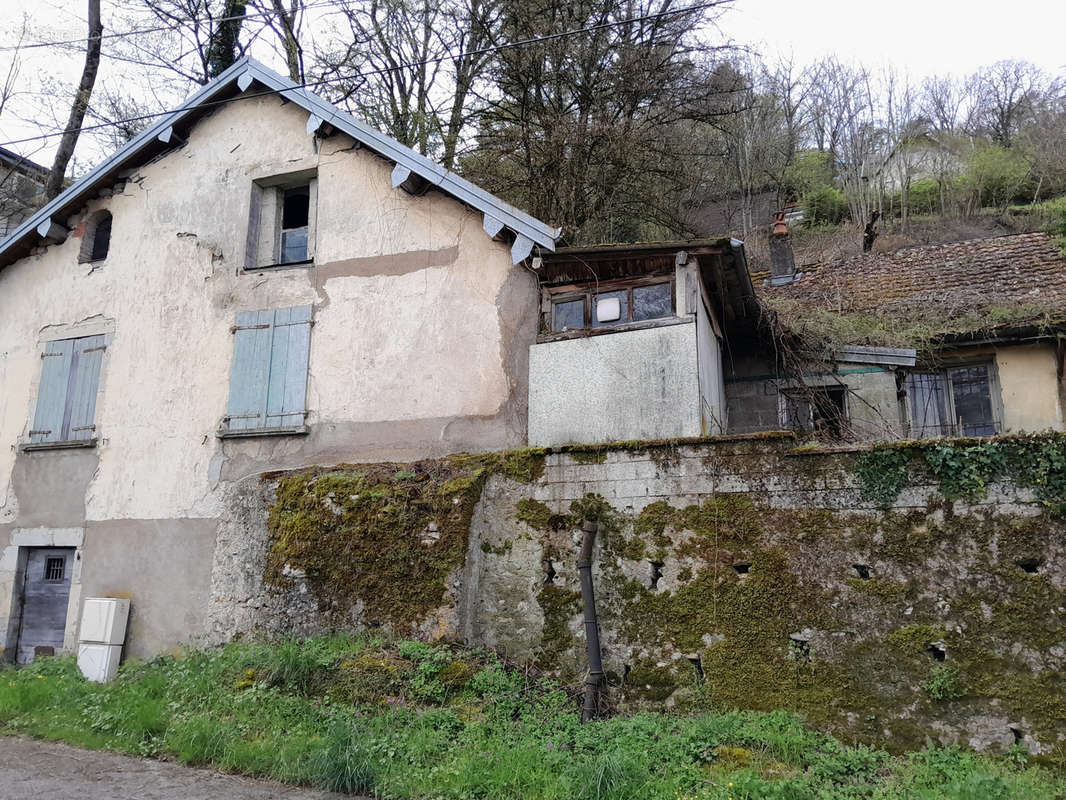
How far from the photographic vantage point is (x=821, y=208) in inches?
1028

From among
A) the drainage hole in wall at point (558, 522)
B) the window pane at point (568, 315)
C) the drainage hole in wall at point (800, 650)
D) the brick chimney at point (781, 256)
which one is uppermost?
the brick chimney at point (781, 256)

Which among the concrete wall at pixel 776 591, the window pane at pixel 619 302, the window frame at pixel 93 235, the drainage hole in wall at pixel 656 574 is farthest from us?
the window frame at pixel 93 235

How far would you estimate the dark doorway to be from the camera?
1020 centimetres

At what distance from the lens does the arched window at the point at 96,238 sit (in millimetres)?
11477

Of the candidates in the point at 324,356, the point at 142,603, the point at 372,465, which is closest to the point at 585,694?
the point at 372,465

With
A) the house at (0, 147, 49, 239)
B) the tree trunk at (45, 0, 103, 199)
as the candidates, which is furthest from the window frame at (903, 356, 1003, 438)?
the house at (0, 147, 49, 239)

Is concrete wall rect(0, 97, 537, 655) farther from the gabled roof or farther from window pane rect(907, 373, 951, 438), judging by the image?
window pane rect(907, 373, 951, 438)

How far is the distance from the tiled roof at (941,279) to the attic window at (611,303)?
4.68 m

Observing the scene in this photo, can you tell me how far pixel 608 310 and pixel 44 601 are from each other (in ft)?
27.9

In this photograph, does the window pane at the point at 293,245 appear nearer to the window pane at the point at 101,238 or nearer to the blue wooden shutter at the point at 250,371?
the blue wooden shutter at the point at 250,371

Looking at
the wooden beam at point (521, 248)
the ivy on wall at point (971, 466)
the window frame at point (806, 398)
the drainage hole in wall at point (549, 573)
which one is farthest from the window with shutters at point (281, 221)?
the ivy on wall at point (971, 466)

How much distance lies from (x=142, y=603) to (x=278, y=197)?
5694 mm

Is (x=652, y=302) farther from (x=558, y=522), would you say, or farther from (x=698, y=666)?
(x=698, y=666)

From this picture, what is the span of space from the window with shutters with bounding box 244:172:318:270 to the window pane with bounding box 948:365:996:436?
29.9ft
